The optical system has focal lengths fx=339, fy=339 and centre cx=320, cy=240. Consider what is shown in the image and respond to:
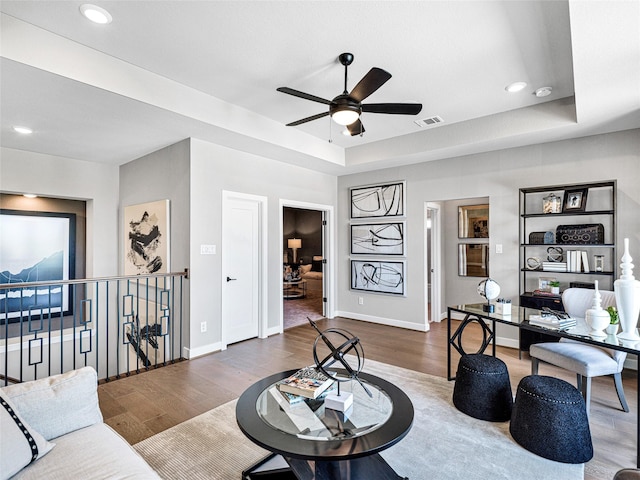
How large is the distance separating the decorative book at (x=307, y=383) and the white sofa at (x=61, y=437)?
0.77 m

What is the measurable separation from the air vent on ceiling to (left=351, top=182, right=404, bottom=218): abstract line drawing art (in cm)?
123

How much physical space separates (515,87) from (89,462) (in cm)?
431

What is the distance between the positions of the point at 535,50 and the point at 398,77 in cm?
112

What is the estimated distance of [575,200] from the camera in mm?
4020

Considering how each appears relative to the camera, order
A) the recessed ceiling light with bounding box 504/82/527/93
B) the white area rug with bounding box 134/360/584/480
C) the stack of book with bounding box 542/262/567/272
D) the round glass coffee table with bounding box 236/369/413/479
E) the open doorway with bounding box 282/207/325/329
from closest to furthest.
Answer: the round glass coffee table with bounding box 236/369/413/479
the white area rug with bounding box 134/360/584/480
the recessed ceiling light with bounding box 504/82/527/93
the stack of book with bounding box 542/262/567/272
the open doorway with bounding box 282/207/325/329

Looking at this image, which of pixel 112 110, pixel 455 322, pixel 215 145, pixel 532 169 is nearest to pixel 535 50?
pixel 532 169

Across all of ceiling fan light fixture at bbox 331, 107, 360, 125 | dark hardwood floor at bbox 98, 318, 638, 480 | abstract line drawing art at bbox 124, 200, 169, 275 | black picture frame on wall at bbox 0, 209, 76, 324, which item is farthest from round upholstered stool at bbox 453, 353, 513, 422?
black picture frame on wall at bbox 0, 209, 76, 324

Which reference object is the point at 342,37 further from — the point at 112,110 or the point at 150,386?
the point at 150,386

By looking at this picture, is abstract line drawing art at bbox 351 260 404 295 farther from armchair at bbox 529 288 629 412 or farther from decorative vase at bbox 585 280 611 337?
decorative vase at bbox 585 280 611 337

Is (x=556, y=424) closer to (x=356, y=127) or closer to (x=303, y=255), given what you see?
(x=356, y=127)

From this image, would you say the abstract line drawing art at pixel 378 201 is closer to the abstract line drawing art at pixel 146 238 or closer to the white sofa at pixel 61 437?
the abstract line drawing art at pixel 146 238

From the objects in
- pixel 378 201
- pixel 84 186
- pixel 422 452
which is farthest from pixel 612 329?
pixel 84 186

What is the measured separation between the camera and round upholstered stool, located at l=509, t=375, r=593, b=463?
6.93 feet

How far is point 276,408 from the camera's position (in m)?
1.85
